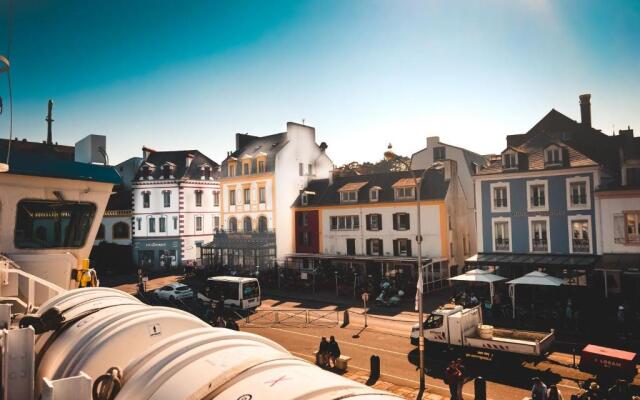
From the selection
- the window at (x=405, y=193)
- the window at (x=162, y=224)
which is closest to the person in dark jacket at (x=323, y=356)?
the window at (x=405, y=193)

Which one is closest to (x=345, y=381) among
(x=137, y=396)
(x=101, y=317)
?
(x=137, y=396)

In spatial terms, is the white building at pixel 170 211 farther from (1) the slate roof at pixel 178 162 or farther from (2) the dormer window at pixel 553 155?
(2) the dormer window at pixel 553 155

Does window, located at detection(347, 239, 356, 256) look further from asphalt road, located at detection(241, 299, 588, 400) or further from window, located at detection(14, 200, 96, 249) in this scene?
window, located at detection(14, 200, 96, 249)

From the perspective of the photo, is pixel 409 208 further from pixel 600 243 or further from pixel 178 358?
pixel 178 358

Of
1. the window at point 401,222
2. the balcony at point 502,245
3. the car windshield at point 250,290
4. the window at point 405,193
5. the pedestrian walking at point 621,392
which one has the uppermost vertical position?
the window at point 405,193

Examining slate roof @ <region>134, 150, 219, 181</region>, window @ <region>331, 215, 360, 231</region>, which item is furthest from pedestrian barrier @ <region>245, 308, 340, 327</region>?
slate roof @ <region>134, 150, 219, 181</region>

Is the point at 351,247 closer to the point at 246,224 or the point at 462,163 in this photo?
the point at 246,224

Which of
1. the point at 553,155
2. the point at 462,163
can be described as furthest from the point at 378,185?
the point at 553,155

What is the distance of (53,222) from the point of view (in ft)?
33.7

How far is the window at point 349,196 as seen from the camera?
4031 cm

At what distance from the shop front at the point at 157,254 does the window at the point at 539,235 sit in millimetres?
37079

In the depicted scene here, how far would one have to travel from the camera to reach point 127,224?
52.1m

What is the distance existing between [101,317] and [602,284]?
29.6 meters

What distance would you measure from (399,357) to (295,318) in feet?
30.3
